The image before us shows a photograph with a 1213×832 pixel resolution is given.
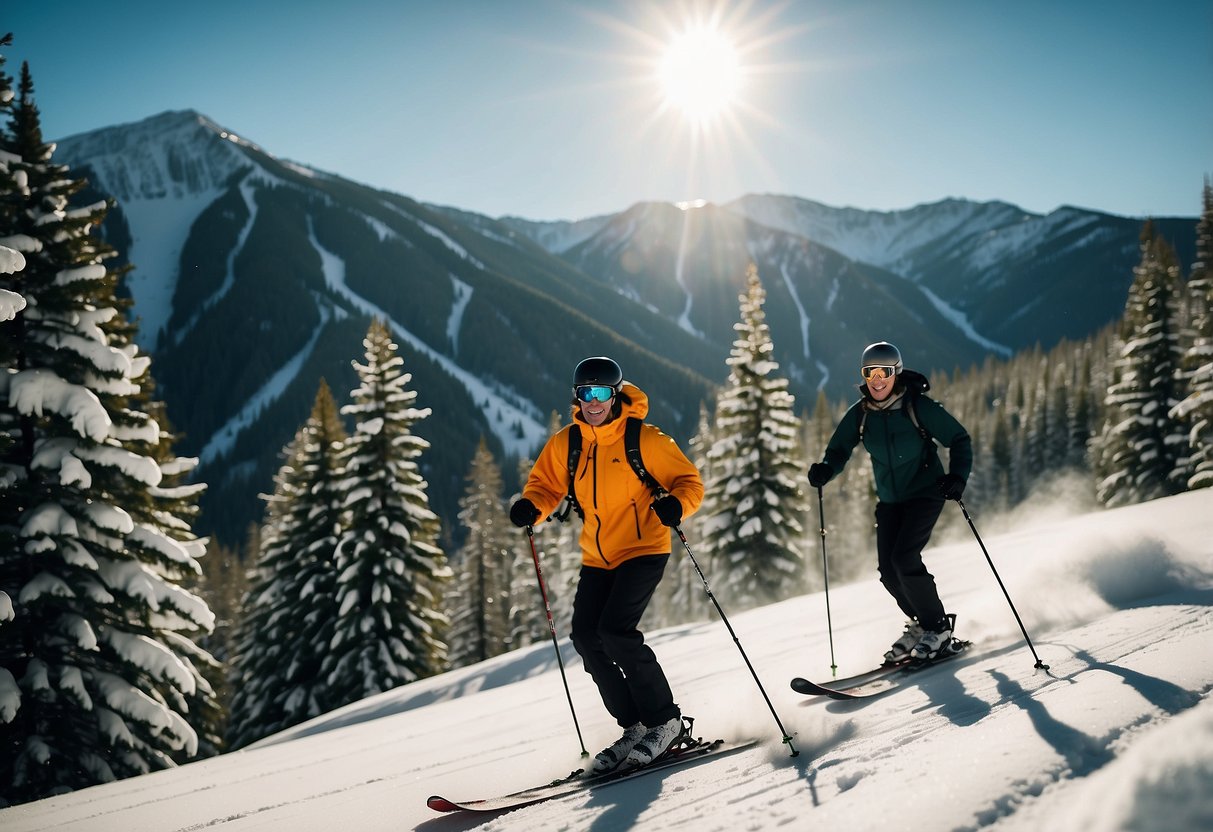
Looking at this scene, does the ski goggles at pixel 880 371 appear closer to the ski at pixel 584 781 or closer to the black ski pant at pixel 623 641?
the black ski pant at pixel 623 641

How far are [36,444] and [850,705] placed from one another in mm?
11669

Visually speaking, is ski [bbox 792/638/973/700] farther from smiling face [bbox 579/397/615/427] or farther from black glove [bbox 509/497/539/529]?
smiling face [bbox 579/397/615/427]

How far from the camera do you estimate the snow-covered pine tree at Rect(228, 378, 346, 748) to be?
20219 millimetres

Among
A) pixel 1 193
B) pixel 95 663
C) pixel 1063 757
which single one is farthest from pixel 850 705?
pixel 1 193

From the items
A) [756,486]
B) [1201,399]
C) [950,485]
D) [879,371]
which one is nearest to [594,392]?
[879,371]

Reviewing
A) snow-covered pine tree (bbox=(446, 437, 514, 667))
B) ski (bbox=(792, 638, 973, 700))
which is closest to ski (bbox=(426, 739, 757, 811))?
ski (bbox=(792, 638, 973, 700))

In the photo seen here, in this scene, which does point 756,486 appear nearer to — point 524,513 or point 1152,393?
point 1152,393

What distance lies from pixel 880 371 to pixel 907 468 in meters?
0.84

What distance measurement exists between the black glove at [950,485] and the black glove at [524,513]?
3162 millimetres

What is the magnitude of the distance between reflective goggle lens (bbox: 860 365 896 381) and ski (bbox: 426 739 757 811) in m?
3.02

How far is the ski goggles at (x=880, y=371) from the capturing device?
5.55 m

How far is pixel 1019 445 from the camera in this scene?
6438 centimetres

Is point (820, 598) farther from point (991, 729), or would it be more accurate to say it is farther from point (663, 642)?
point (991, 729)

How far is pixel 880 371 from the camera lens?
18.3 ft
